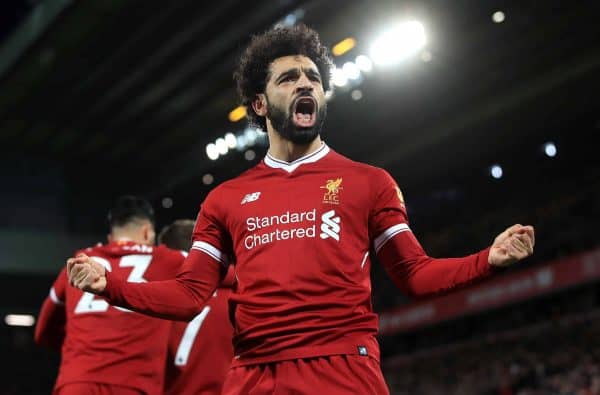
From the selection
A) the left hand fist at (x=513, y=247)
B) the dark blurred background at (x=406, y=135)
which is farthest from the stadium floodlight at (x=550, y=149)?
the left hand fist at (x=513, y=247)

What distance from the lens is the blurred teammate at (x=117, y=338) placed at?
383 cm

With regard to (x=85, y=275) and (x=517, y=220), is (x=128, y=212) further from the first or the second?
(x=517, y=220)

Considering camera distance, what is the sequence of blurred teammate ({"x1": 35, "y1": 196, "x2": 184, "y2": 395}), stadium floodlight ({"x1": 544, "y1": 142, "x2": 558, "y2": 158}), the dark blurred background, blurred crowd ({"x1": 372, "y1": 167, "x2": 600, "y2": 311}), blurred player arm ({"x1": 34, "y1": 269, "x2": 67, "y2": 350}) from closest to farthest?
blurred teammate ({"x1": 35, "y1": 196, "x2": 184, "y2": 395})
blurred player arm ({"x1": 34, "y1": 269, "x2": 67, "y2": 350})
the dark blurred background
blurred crowd ({"x1": 372, "y1": 167, "x2": 600, "y2": 311})
stadium floodlight ({"x1": 544, "y1": 142, "x2": 558, "y2": 158})

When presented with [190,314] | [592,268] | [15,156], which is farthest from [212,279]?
[15,156]

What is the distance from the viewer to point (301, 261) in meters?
2.35

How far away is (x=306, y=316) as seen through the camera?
2.29m

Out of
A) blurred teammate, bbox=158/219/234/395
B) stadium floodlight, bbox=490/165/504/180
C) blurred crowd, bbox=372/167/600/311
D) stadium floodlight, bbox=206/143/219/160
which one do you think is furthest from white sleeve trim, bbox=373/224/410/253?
stadium floodlight, bbox=206/143/219/160

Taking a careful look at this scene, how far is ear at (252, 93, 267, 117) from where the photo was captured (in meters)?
2.79

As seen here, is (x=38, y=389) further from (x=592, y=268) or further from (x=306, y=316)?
(x=306, y=316)

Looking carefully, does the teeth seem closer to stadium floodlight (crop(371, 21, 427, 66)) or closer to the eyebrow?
the eyebrow

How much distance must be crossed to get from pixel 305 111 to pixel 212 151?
50.2 feet

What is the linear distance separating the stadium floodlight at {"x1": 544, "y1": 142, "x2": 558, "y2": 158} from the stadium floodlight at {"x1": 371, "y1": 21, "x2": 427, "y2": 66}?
4.15 metres

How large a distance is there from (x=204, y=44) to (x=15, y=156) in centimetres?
831

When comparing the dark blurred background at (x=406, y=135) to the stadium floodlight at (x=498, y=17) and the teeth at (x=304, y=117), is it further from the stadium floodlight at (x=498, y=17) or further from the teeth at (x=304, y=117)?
the teeth at (x=304, y=117)
